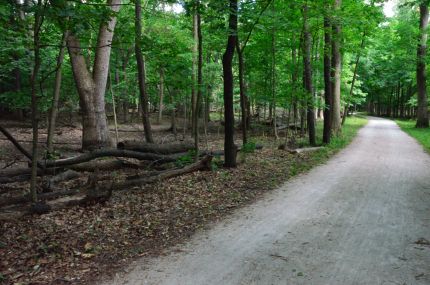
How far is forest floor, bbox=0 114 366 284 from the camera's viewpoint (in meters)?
4.46

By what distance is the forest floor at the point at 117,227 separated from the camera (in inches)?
176

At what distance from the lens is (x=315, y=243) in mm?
5168

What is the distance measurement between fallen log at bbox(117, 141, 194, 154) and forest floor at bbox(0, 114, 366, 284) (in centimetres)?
95

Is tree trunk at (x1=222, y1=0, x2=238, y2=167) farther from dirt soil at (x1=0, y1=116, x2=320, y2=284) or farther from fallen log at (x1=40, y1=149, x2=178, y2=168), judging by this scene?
fallen log at (x1=40, y1=149, x2=178, y2=168)

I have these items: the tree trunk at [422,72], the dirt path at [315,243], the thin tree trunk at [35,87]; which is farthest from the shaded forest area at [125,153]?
the tree trunk at [422,72]

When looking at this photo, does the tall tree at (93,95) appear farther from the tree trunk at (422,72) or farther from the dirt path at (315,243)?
the tree trunk at (422,72)

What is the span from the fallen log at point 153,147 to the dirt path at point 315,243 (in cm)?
387

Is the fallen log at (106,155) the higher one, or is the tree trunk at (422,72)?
the tree trunk at (422,72)

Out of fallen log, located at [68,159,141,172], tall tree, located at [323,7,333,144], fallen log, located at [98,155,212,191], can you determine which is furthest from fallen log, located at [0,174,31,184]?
tall tree, located at [323,7,333,144]

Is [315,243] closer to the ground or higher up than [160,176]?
closer to the ground

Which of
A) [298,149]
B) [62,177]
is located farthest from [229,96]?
[298,149]

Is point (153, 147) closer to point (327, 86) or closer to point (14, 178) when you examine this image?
point (14, 178)

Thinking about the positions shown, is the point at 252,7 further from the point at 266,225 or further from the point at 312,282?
the point at 312,282

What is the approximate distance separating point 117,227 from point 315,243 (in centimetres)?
316
